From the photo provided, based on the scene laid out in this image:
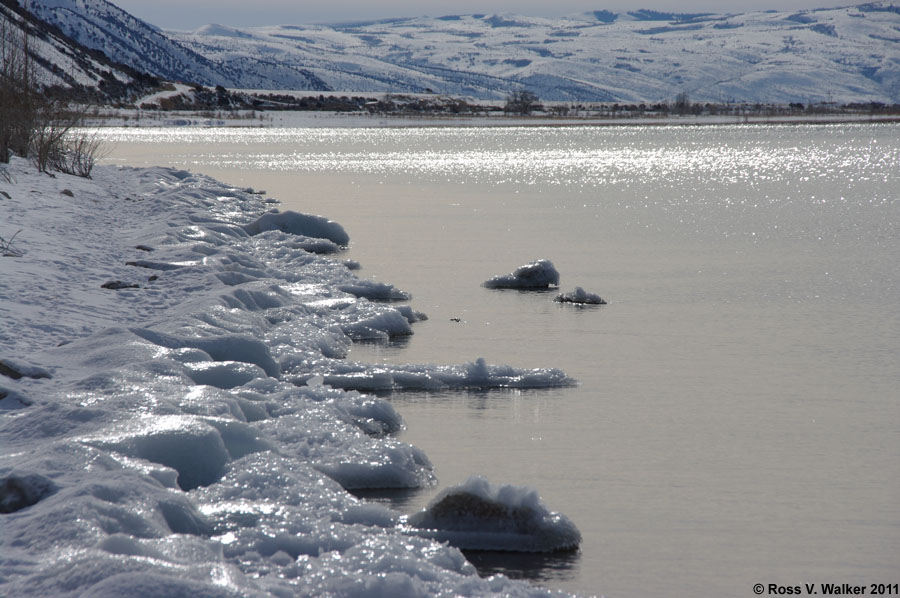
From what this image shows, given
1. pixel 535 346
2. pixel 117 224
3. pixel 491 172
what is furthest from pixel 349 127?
pixel 535 346

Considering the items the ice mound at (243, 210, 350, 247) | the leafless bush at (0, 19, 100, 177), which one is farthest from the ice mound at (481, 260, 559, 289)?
the leafless bush at (0, 19, 100, 177)

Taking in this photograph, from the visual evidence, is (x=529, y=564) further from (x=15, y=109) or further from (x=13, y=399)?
(x=15, y=109)

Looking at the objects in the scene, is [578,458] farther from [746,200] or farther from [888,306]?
[746,200]

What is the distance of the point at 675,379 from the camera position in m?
10.0

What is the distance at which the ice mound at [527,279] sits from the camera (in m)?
15.8

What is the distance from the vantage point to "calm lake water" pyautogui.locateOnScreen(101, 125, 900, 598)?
5.98 metres

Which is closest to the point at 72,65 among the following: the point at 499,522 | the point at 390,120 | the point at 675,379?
the point at 390,120

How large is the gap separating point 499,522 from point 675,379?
15.3 feet

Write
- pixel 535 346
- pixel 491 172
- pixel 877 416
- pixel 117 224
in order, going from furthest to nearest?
pixel 491 172, pixel 117 224, pixel 535 346, pixel 877 416

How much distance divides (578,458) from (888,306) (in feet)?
28.0

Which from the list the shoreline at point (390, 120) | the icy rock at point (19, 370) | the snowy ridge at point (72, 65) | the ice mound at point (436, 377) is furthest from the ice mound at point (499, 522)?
the shoreline at point (390, 120)

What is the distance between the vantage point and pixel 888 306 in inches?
558

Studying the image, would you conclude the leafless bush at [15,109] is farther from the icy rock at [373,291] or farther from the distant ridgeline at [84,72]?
the distant ridgeline at [84,72]

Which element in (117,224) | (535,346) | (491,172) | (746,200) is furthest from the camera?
(491,172)
